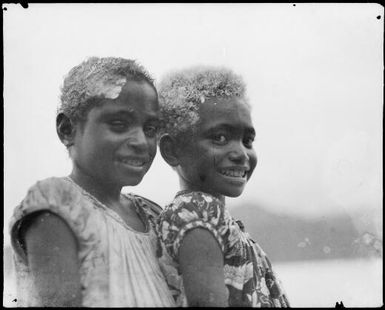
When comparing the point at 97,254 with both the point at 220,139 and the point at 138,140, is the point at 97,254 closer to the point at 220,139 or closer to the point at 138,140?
the point at 138,140

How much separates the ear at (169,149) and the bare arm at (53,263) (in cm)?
60

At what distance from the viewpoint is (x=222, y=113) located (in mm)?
2504

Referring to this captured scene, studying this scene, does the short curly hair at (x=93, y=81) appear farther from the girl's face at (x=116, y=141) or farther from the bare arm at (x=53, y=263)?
the bare arm at (x=53, y=263)

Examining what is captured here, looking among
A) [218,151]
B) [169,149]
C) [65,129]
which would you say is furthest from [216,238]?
[65,129]

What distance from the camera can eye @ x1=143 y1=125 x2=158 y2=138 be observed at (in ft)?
8.00

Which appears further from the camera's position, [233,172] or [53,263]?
[233,172]

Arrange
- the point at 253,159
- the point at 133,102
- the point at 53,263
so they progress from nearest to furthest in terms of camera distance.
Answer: the point at 53,263 → the point at 133,102 → the point at 253,159

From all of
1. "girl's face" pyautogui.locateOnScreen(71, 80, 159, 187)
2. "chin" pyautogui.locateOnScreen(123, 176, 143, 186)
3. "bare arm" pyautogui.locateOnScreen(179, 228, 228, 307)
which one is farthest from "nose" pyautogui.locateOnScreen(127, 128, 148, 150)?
"bare arm" pyautogui.locateOnScreen(179, 228, 228, 307)

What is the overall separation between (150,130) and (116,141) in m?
0.17

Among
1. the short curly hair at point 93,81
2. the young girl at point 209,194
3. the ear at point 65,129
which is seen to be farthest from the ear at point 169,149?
the ear at point 65,129

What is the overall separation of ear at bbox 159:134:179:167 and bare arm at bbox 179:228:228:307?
0.41 meters

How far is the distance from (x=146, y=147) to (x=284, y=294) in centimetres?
85

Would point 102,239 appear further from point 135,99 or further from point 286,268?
point 286,268

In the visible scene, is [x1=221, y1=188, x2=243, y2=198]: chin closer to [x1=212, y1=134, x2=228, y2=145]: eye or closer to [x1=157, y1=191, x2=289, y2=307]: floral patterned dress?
[x1=157, y1=191, x2=289, y2=307]: floral patterned dress
